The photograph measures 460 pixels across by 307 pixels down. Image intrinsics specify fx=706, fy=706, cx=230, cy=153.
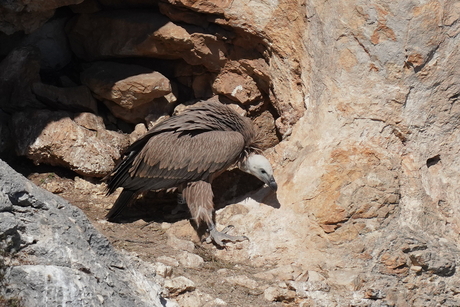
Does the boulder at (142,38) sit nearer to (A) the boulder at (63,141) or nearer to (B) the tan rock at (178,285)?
(A) the boulder at (63,141)

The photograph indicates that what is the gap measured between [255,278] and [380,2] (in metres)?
3.14

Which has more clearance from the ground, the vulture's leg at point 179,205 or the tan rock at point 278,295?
the tan rock at point 278,295

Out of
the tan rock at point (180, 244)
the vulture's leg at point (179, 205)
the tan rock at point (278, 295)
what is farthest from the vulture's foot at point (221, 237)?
the tan rock at point (278, 295)

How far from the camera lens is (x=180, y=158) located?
793 centimetres

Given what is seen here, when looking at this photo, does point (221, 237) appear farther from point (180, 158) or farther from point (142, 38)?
point (142, 38)

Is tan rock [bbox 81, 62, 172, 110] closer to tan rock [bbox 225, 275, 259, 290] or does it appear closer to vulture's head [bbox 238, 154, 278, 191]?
vulture's head [bbox 238, 154, 278, 191]

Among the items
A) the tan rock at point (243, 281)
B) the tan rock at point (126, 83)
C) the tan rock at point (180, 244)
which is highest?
the tan rock at point (126, 83)

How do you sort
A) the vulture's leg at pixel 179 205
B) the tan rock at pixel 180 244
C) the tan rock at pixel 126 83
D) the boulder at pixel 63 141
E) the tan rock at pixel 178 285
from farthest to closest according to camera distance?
the tan rock at pixel 126 83
the boulder at pixel 63 141
the vulture's leg at pixel 179 205
the tan rock at pixel 180 244
the tan rock at pixel 178 285

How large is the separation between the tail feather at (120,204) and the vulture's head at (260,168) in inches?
53.8

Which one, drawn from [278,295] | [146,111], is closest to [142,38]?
[146,111]

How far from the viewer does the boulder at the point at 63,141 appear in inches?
337

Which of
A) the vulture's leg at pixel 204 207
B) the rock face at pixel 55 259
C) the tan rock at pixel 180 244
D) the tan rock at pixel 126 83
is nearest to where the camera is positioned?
the rock face at pixel 55 259

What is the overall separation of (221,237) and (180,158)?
41.3 inches

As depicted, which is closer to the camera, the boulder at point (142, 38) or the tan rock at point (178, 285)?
the tan rock at point (178, 285)
